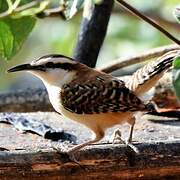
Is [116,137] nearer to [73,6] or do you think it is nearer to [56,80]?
[56,80]

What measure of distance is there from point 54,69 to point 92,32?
0.49m

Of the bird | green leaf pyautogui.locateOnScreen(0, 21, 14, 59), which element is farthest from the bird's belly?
green leaf pyautogui.locateOnScreen(0, 21, 14, 59)

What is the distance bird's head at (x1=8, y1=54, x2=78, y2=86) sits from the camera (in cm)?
284

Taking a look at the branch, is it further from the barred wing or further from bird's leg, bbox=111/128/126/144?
bird's leg, bbox=111/128/126/144

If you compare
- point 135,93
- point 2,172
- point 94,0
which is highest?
point 94,0

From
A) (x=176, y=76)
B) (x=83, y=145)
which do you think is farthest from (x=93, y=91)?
(x=176, y=76)

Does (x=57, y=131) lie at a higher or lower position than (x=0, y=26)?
lower

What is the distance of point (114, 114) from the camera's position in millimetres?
2801

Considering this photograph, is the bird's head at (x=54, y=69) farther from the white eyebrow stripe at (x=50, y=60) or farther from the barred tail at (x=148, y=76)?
the barred tail at (x=148, y=76)

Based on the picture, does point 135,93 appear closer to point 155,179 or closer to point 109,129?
point 109,129

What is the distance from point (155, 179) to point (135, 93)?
2.17 ft

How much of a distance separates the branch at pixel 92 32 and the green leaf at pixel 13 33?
2.16 feet

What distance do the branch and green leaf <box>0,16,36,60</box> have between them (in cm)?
66

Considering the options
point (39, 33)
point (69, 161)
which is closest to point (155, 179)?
point (69, 161)
